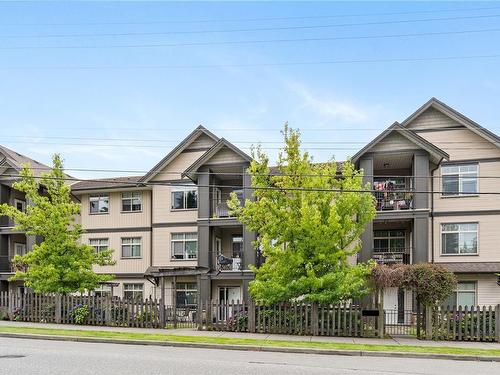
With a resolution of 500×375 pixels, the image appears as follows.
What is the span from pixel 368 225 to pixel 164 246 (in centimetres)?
1244

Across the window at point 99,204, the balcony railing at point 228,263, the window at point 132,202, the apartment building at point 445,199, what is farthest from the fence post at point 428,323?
the window at point 99,204

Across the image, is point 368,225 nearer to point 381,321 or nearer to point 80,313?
point 381,321

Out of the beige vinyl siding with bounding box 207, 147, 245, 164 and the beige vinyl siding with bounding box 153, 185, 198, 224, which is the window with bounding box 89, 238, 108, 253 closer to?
the beige vinyl siding with bounding box 153, 185, 198, 224

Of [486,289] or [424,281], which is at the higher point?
[424,281]

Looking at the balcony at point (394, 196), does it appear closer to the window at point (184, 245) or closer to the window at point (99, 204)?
the window at point (184, 245)

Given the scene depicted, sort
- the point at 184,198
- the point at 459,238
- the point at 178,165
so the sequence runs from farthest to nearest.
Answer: the point at 178,165
the point at 184,198
the point at 459,238

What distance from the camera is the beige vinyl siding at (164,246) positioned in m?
31.1

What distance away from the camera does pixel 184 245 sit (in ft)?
102

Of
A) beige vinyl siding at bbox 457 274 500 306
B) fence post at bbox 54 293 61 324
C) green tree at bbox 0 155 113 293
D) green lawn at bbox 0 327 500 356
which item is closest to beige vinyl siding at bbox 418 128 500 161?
→ beige vinyl siding at bbox 457 274 500 306

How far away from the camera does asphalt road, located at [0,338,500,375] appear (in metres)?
10.4

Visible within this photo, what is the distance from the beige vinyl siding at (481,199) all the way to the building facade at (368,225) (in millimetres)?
48

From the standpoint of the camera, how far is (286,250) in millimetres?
19625

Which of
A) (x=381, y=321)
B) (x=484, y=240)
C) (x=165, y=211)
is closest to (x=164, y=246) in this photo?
(x=165, y=211)

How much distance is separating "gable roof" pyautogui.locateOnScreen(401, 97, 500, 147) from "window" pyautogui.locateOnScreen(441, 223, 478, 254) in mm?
4564
